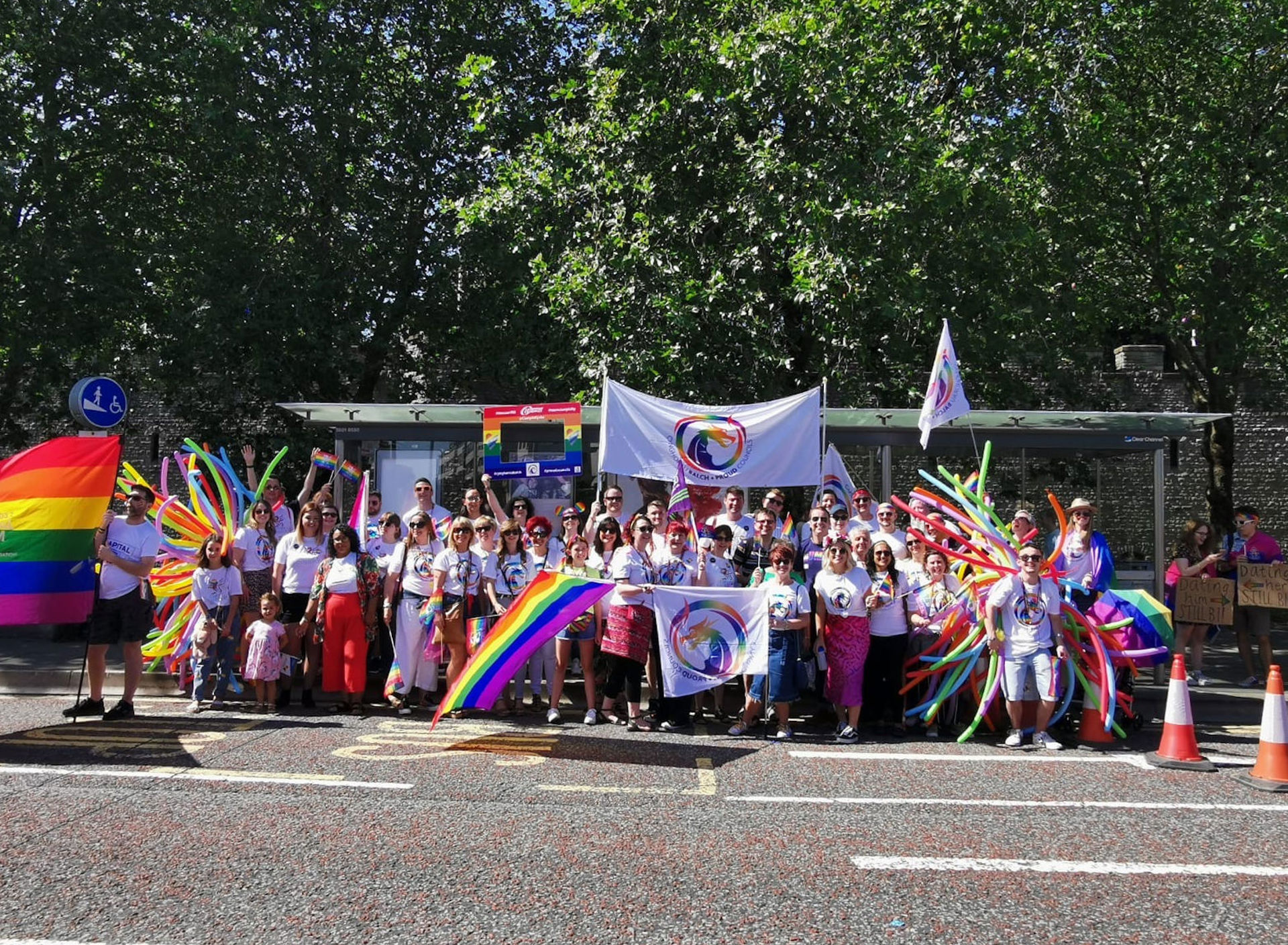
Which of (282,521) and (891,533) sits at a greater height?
(891,533)

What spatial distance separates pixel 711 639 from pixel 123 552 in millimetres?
4635

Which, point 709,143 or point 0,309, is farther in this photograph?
point 0,309

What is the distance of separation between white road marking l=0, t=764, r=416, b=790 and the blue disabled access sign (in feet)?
20.0

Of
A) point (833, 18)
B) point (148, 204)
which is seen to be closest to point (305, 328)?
point (148, 204)

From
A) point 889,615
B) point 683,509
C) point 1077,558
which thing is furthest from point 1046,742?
point 683,509

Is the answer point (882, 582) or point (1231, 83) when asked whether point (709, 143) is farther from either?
point (1231, 83)

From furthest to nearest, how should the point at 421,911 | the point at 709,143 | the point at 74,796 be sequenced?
the point at 709,143
the point at 74,796
the point at 421,911

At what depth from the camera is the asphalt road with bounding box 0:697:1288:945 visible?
4.31 metres

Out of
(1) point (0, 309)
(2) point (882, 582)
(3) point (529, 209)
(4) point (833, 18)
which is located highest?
(4) point (833, 18)

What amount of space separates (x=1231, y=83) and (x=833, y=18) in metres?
7.24

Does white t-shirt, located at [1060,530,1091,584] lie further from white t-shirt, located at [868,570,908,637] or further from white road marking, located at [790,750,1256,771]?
white road marking, located at [790,750,1256,771]

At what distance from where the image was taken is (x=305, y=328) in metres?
17.4

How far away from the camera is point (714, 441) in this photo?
33.9ft

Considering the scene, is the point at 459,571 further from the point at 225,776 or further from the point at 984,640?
the point at 984,640
